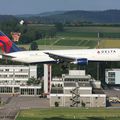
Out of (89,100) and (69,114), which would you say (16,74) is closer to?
(89,100)

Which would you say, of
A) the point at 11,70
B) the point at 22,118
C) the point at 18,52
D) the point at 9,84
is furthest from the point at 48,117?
the point at 11,70

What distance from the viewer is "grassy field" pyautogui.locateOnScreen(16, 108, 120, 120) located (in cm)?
6700

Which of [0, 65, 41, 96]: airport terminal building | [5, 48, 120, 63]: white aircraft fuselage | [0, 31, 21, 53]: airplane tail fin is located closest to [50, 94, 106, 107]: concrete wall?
[0, 31, 21, 53]: airplane tail fin

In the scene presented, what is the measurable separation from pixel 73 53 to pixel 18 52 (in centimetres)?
624

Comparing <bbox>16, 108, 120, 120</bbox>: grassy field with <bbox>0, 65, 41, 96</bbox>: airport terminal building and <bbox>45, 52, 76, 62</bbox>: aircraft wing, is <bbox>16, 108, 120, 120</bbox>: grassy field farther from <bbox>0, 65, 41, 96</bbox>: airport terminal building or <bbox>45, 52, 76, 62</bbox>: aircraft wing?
<bbox>0, 65, 41, 96</bbox>: airport terminal building

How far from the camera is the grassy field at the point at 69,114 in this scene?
6700 cm

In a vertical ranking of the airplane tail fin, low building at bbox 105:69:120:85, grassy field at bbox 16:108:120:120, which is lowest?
grassy field at bbox 16:108:120:120

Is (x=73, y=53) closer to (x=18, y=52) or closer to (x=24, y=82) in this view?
(x=18, y=52)

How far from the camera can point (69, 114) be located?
69.9 metres

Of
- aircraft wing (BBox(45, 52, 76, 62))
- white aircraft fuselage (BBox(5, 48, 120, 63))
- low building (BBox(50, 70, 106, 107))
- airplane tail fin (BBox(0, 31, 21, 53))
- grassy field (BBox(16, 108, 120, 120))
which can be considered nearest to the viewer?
aircraft wing (BBox(45, 52, 76, 62))

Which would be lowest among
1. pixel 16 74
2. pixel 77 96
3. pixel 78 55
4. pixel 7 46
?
pixel 77 96

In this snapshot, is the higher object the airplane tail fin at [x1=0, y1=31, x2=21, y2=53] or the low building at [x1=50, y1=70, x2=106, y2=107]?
the airplane tail fin at [x1=0, y1=31, x2=21, y2=53]

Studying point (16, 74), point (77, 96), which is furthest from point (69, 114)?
point (16, 74)

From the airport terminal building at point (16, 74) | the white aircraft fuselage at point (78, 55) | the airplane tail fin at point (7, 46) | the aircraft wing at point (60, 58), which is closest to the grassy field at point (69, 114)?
the airplane tail fin at point (7, 46)
